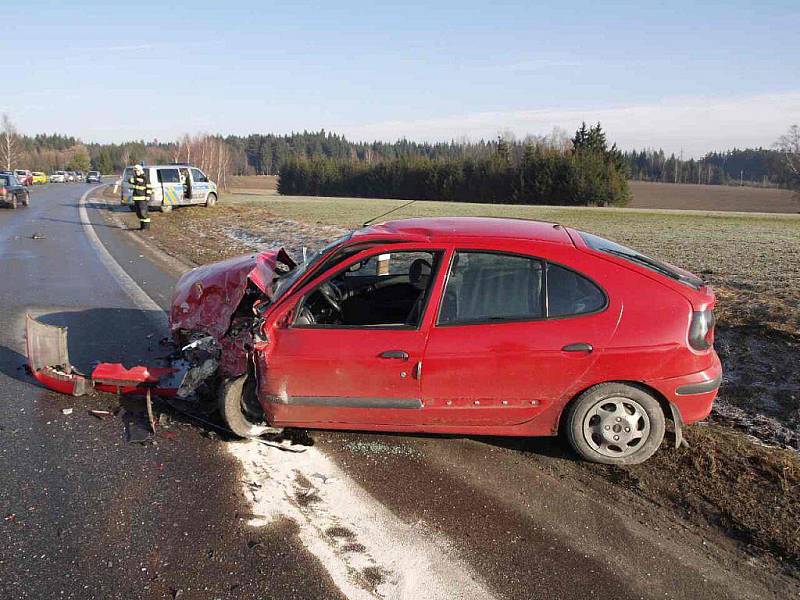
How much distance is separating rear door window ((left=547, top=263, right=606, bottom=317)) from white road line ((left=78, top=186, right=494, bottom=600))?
1602 millimetres

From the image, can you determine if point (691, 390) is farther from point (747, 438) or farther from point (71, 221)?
point (71, 221)

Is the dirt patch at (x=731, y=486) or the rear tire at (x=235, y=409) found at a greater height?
the rear tire at (x=235, y=409)

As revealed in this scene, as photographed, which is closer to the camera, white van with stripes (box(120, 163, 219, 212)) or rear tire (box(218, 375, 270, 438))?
rear tire (box(218, 375, 270, 438))

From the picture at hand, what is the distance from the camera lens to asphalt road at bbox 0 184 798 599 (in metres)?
3.00

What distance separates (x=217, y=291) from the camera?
17.5 feet

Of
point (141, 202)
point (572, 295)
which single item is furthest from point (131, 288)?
point (141, 202)

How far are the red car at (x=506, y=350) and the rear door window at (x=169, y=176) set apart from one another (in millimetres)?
22038

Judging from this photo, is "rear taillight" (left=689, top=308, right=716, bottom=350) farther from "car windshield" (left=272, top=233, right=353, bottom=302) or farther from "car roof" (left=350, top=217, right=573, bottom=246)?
"car windshield" (left=272, top=233, right=353, bottom=302)

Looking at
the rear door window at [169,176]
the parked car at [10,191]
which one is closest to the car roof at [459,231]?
the rear door window at [169,176]

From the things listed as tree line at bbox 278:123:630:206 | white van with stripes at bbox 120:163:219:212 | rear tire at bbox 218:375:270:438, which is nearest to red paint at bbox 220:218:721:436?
rear tire at bbox 218:375:270:438

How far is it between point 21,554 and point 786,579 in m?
3.73

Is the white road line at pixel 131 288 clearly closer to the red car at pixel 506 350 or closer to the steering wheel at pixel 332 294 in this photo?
the steering wheel at pixel 332 294

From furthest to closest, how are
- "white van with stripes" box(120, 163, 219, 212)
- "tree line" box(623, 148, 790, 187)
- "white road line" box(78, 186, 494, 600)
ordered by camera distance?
"tree line" box(623, 148, 790, 187), "white van with stripes" box(120, 163, 219, 212), "white road line" box(78, 186, 494, 600)

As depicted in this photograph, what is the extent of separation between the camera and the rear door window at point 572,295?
4051mm
